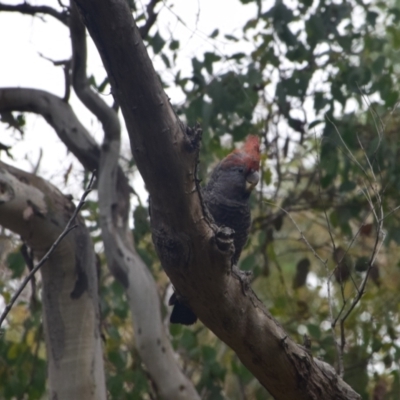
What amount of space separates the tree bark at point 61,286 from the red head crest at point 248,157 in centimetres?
99

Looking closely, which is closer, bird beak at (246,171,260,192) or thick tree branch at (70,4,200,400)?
thick tree branch at (70,4,200,400)

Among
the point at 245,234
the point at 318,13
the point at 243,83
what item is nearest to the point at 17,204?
the point at 245,234

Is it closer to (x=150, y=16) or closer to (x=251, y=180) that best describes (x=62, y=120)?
(x=150, y=16)

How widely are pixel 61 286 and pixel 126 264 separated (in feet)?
1.59

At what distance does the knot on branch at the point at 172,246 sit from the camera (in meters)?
2.12

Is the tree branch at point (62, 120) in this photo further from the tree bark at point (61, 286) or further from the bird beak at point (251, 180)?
the bird beak at point (251, 180)

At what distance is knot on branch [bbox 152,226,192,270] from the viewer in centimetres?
212

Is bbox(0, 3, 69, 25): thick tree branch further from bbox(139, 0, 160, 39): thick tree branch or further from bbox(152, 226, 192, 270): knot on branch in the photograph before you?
bbox(152, 226, 192, 270): knot on branch

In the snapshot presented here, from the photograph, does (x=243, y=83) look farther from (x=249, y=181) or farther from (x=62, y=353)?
(x=62, y=353)

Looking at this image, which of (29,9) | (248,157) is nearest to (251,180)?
(248,157)

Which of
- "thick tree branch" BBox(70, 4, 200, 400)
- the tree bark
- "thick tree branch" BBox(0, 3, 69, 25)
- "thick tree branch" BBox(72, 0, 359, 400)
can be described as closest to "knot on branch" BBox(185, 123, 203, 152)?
"thick tree branch" BBox(72, 0, 359, 400)

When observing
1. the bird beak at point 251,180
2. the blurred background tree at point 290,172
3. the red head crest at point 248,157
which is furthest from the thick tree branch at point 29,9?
the bird beak at point 251,180

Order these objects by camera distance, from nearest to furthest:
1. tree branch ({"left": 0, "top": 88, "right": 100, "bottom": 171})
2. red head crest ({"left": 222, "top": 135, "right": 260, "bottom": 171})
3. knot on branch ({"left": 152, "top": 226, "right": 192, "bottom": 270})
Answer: knot on branch ({"left": 152, "top": 226, "right": 192, "bottom": 270}) → tree branch ({"left": 0, "top": 88, "right": 100, "bottom": 171}) → red head crest ({"left": 222, "top": 135, "right": 260, "bottom": 171})

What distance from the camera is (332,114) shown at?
14.0ft
